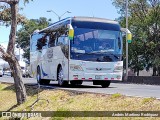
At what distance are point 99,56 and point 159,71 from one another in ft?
115

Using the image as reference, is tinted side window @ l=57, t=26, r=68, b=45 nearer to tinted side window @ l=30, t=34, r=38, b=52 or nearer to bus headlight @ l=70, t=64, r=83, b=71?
bus headlight @ l=70, t=64, r=83, b=71

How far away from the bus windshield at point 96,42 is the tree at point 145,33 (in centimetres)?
3045

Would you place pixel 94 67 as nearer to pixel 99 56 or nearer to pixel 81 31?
pixel 99 56

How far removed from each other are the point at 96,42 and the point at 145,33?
32930mm

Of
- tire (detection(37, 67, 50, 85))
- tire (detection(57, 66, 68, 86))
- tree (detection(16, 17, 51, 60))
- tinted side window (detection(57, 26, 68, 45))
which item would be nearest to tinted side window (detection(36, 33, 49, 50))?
tire (detection(37, 67, 50, 85))

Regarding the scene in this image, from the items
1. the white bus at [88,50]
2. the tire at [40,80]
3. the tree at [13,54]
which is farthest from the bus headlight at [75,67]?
the tire at [40,80]

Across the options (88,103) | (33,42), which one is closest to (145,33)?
(33,42)

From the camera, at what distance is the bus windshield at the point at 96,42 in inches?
745

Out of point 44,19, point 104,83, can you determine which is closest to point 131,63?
point 104,83

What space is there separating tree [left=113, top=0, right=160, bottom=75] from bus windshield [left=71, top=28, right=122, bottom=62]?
30.4 m

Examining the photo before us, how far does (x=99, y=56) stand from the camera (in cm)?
1922

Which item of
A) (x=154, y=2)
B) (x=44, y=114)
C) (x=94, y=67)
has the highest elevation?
(x=154, y=2)

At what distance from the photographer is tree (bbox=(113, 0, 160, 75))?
5078cm

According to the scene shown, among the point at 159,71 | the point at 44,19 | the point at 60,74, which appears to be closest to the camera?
the point at 60,74
